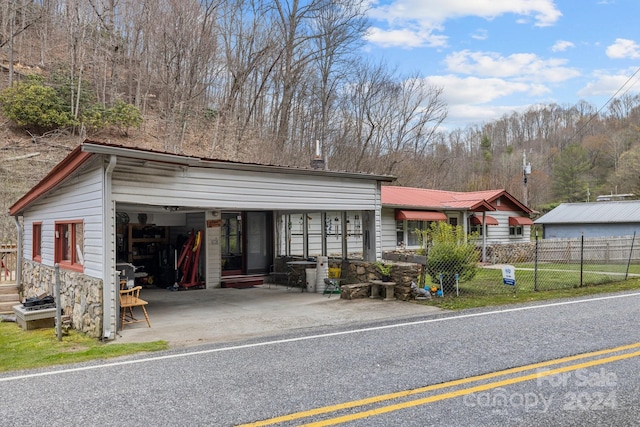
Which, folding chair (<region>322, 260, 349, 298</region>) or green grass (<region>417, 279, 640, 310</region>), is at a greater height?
folding chair (<region>322, 260, 349, 298</region>)

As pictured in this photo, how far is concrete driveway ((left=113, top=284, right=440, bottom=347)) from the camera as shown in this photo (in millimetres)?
7430

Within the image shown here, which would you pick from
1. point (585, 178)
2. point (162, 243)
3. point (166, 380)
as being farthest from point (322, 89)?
point (585, 178)

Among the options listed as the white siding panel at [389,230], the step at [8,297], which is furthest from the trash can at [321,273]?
the step at [8,297]

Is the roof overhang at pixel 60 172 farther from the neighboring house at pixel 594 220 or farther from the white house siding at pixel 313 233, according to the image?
the neighboring house at pixel 594 220

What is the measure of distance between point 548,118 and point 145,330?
56.2m

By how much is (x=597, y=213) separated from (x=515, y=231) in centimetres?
465

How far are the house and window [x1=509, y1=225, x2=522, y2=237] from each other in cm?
1101

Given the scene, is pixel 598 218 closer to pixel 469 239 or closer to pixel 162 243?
pixel 469 239

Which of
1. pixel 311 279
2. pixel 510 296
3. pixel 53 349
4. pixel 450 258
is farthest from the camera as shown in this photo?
pixel 311 279

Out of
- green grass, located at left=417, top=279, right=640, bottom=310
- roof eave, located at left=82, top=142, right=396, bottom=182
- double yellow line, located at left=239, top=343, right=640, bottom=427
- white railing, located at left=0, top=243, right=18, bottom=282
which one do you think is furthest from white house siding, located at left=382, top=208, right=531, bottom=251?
white railing, located at left=0, top=243, right=18, bottom=282

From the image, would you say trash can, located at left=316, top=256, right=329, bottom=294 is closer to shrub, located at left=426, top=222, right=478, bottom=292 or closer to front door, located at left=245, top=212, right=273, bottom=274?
shrub, located at left=426, top=222, right=478, bottom=292

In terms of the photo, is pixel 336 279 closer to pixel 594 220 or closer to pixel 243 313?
pixel 243 313

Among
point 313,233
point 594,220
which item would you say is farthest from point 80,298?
point 594,220

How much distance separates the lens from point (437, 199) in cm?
2131
